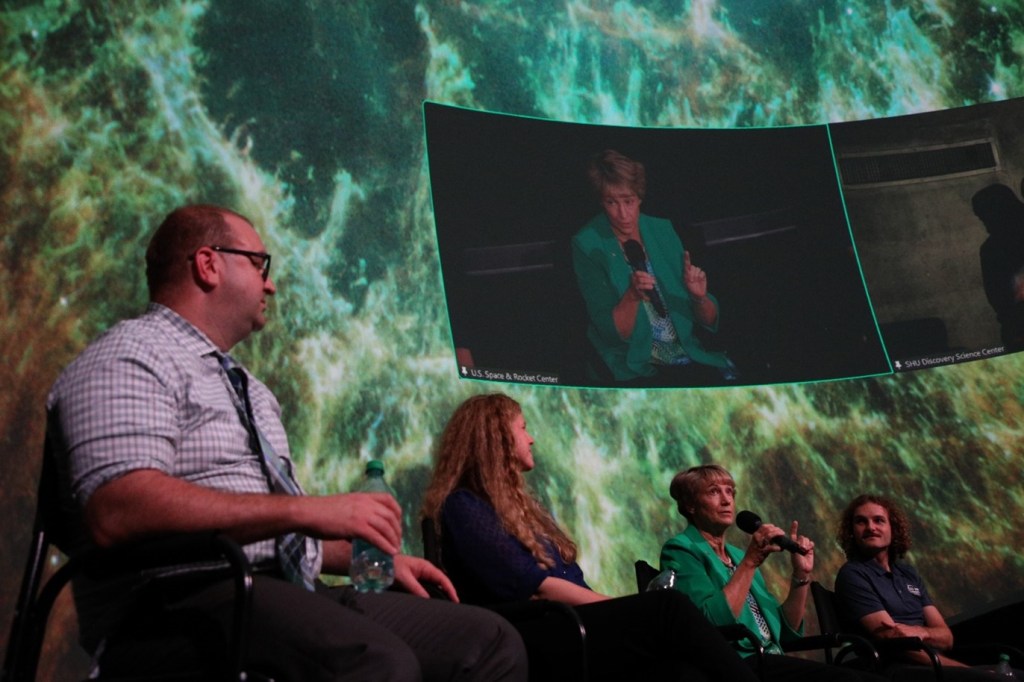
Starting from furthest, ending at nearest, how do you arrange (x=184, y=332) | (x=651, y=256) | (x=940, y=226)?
(x=940, y=226), (x=651, y=256), (x=184, y=332)

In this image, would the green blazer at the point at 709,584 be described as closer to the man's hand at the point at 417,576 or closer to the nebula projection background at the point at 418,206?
the man's hand at the point at 417,576

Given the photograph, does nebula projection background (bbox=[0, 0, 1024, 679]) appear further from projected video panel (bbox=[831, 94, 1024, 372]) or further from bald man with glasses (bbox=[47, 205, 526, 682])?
A: bald man with glasses (bbox=[47, 205, 526, 682])

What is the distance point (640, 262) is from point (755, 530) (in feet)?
10.7

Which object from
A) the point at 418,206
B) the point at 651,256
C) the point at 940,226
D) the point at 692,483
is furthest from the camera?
the point at 940,226

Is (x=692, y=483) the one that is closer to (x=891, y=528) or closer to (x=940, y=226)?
(x=891, y=528)

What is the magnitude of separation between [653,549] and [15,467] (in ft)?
10.3

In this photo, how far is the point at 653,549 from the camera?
570 centimetres

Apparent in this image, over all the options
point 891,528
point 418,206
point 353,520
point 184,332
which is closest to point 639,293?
point 418,206

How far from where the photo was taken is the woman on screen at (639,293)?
6.10 m

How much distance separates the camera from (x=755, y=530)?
3.23 m

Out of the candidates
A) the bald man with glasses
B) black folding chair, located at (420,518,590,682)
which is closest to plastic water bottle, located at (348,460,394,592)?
the bald man with glasses

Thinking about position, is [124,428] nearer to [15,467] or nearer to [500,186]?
[15,467]

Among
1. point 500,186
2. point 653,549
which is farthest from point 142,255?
point 653,549

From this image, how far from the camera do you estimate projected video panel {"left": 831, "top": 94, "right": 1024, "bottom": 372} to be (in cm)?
652
